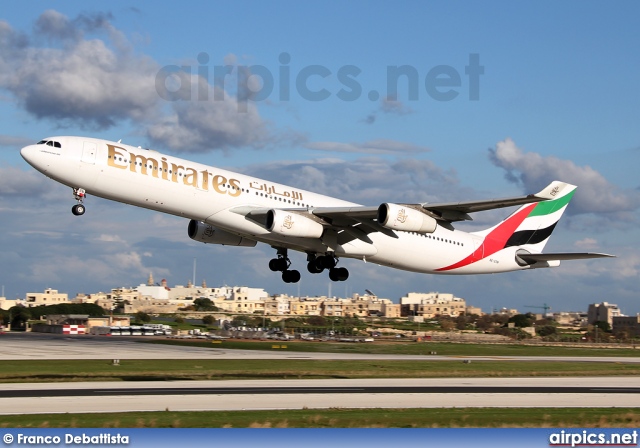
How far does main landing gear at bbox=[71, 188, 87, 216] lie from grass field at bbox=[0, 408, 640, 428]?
1863cm

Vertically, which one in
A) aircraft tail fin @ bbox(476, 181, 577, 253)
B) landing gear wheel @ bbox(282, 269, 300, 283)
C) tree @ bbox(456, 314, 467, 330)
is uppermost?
aircraft tail fin @ bbox(476, 181, 577, 253)

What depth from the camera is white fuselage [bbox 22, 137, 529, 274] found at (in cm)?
3903

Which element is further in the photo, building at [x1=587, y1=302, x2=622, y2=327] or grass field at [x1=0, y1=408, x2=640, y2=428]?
building at [x1=587, y1=302, x2=622, y2=327]

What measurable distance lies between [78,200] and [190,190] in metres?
5.46

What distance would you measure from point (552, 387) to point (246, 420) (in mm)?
17819

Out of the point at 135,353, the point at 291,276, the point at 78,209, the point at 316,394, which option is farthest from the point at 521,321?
the point at 316,394

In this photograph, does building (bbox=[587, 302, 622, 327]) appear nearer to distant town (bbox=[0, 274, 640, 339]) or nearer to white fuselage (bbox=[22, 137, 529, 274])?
distant town (bbox=[0, 274, 640, 339])

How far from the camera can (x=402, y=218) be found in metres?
42.8

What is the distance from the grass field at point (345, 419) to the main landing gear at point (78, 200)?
18631 millimetres

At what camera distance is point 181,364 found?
43375mm

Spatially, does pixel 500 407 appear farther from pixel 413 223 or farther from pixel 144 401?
pixel 413 223

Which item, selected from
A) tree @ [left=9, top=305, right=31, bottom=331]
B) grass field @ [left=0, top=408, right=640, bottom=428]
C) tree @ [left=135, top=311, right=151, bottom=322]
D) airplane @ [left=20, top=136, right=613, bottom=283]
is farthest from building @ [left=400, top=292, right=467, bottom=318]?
grass field @ [left=0, top=408, right=640, bottom=428]

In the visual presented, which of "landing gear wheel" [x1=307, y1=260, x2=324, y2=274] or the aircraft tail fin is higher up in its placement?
the aircraft tail fin

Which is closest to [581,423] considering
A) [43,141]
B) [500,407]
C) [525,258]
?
[500,407]
